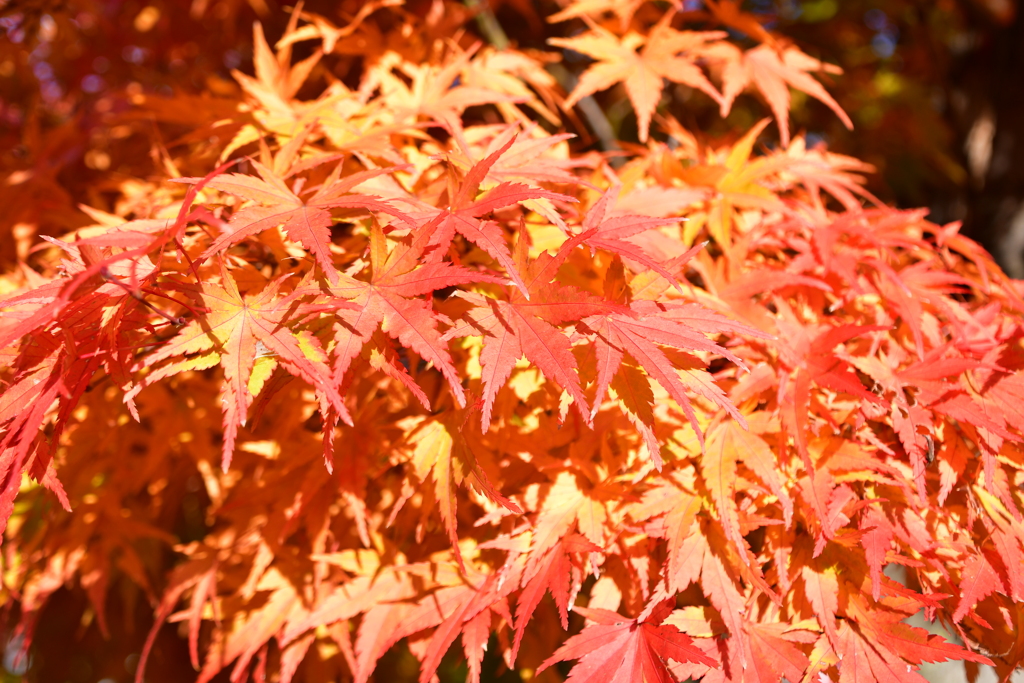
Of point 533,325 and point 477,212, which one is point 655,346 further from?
point 477,212

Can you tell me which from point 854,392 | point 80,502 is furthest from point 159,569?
point 854,392

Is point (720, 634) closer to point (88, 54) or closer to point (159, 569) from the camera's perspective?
point (159, 569)

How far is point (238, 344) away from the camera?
64 centimetres

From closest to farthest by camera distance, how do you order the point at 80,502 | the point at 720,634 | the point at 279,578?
the point at 720,634 < the point at 279,578 < the point at 80,502

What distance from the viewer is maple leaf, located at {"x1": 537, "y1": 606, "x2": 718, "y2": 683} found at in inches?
27.7

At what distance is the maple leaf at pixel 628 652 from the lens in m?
0.70

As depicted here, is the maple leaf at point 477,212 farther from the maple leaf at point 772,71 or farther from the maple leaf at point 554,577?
the maple leaf at point 772,71

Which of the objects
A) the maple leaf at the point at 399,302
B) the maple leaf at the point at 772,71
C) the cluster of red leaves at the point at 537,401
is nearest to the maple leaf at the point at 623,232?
the cluster of red leaves at the point at 537,401

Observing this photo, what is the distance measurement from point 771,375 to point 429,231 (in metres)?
0.48

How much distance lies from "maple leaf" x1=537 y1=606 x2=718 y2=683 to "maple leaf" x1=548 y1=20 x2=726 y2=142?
743 millimetres

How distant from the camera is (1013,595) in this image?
703mm

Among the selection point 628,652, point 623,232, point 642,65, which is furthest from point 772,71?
point 628,652

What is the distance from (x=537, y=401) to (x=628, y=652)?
31cm

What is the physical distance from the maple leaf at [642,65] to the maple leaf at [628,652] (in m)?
0.74
